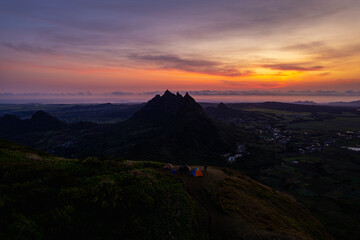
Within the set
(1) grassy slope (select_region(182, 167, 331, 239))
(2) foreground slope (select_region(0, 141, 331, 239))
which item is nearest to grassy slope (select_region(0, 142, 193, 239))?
(2) foreground slope (select_region(0, 141, 331, 239))

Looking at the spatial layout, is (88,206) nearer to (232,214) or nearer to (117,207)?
(117,207)

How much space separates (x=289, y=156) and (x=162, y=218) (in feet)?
610

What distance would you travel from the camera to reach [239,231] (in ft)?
78.2

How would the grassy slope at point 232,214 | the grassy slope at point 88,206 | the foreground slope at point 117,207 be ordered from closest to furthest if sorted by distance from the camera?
the grassy slope at point 88,206 < the foreground slope at point 117,207 < the grassy slope at point 232,214

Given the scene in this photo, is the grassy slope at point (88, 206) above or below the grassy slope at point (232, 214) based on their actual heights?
above

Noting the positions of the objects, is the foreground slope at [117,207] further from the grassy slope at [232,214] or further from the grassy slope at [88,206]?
the grassy slope at [232,214]

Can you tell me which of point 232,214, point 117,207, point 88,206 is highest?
point 88,206

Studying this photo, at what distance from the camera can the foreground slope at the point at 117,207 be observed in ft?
57.1

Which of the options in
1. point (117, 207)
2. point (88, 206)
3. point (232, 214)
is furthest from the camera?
point (232, 214)

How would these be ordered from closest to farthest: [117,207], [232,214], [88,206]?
[88,206] → [117,207] → [232,214]

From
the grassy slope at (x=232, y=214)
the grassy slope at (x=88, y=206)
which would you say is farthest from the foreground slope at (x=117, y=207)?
the grassy slope at (x=232, y=214)

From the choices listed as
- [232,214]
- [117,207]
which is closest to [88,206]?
[117,207]

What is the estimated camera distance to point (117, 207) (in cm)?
2152

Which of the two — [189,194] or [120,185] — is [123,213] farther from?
[189,194]
